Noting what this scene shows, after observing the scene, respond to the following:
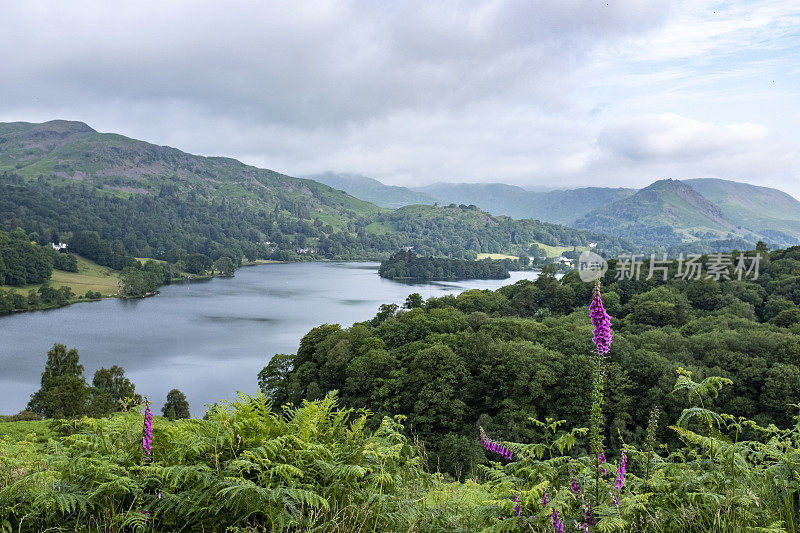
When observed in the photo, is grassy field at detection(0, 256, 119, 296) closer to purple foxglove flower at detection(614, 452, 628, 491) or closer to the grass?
the grass

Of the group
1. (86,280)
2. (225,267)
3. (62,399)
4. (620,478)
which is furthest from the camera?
(225,267)

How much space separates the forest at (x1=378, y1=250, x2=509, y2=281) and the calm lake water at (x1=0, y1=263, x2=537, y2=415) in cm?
2159

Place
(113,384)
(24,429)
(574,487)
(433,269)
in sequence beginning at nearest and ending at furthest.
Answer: (574,487)
(24,429)
(113,384)
(433,269)

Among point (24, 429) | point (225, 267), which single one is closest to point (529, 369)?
point (24, 429)

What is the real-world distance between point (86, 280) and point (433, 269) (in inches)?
3341

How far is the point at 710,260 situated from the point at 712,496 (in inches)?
2197

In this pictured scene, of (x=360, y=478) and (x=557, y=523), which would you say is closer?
(x=557, y=523)

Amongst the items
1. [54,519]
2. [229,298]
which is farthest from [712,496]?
[229,298]

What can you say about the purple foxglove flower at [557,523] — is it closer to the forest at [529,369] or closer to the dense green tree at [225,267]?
the forest at [529,369]

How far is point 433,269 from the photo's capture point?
458ft

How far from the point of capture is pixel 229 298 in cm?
9306

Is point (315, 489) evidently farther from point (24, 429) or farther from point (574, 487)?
point (24, 429)

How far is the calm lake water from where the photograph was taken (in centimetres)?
4362

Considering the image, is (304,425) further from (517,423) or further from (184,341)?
(184,341)
